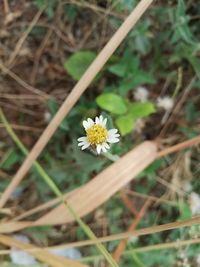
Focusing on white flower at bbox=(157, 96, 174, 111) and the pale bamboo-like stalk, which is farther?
white flower at bbox=(157, 96, 174, 111)

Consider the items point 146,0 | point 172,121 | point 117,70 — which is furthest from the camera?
point 172,121

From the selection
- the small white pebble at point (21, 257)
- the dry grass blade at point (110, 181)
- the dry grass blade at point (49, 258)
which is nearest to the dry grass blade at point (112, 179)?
the dry grass blade at point (110, 181)

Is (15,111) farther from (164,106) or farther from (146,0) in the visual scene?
(146,0)

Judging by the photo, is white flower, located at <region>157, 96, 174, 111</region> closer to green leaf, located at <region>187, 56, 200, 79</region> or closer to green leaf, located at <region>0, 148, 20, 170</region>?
green leaf, located at <region>187, 56, 200, 79</region>

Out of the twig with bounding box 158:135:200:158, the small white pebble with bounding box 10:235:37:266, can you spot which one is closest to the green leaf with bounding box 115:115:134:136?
the twig with bounding box 158:135:200:158

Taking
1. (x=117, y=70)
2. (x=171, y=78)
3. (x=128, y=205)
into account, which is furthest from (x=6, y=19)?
(x=128, y=205)

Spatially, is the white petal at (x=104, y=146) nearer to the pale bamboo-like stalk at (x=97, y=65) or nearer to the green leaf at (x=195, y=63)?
the pale bamboo-like stalk at (x=97, y=65)

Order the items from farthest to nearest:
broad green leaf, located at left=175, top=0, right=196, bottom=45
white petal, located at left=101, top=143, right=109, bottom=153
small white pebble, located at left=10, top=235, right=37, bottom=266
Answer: small white pebble, located at left=10, top=235, right=37, bottom=266 < broad green leaf, located at left=175, top=0, right=196, bottom=45 < white petal, located at left=101, top=143, right=109, bottom=153

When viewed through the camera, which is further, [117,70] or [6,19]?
[6,19]

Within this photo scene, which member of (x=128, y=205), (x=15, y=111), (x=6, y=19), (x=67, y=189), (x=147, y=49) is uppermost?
(x=6, y=19)
